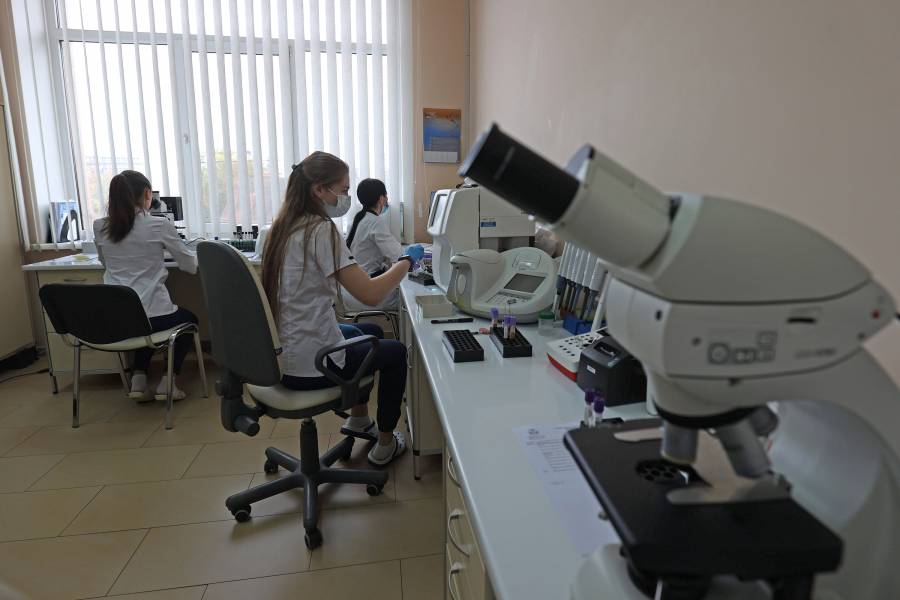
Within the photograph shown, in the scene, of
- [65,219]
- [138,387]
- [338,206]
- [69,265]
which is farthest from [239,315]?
[65,219]

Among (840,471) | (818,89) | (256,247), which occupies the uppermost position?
(818,89)

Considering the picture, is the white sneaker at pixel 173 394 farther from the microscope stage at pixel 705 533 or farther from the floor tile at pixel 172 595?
the microscope stage at pixel 705 533

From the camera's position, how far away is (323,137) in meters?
3.76

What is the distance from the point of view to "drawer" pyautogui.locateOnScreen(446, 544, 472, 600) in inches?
39.6

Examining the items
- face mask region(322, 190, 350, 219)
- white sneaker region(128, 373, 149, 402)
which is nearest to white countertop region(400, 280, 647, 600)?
face mask region(322, 190, 350, 219)

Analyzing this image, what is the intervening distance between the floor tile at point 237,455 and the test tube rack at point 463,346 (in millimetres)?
1212

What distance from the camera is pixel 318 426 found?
265cm

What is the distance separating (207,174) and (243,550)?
288cm

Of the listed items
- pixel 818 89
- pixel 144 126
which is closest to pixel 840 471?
pixel 818 89

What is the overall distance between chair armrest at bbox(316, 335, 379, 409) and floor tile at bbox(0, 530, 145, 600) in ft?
2.98

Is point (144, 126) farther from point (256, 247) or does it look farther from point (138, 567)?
point (138, 567)

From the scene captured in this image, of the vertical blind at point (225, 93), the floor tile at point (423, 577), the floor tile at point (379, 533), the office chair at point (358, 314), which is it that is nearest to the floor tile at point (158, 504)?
the floor tile at point (379, 533)

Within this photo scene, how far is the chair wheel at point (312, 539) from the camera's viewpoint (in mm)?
1744

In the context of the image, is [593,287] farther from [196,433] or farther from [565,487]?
[196,433]
